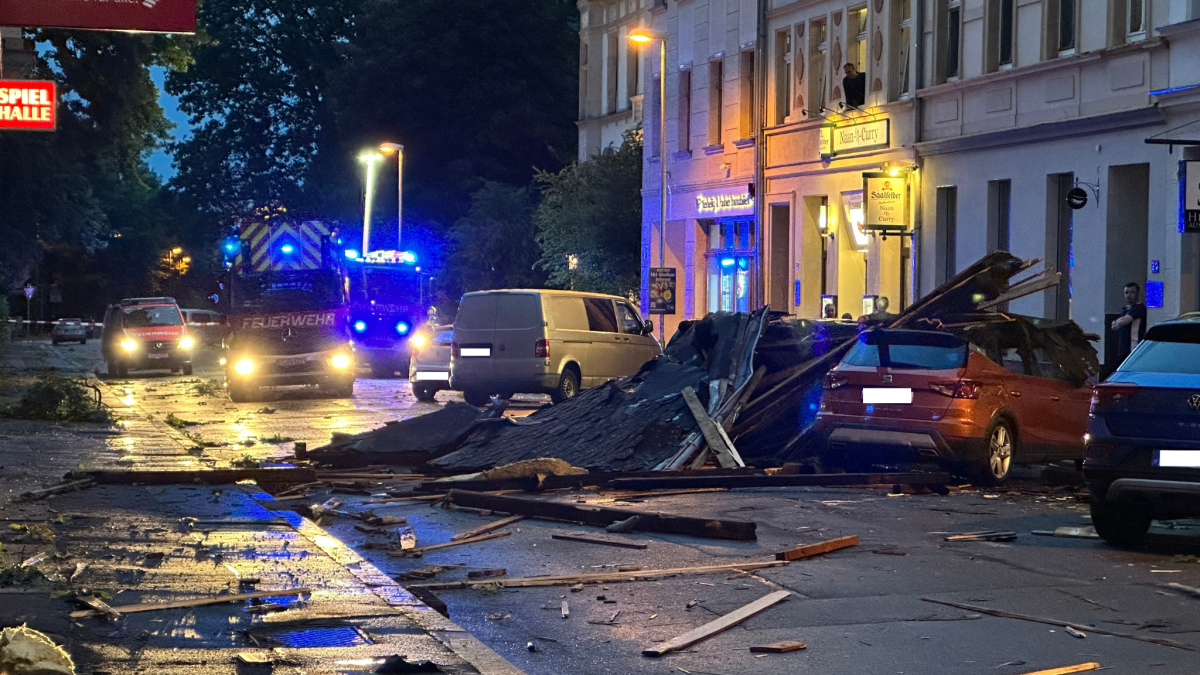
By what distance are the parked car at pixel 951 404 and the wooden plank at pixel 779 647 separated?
7515mm

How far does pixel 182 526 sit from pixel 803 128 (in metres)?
27.6

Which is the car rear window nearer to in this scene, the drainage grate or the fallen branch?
the fallen branch

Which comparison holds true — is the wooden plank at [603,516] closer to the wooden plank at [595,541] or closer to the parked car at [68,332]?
the wooden plank at [595,541]

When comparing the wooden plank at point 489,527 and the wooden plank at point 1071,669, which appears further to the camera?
the wooden plank at point 489,527

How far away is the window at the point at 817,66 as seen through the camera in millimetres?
36906

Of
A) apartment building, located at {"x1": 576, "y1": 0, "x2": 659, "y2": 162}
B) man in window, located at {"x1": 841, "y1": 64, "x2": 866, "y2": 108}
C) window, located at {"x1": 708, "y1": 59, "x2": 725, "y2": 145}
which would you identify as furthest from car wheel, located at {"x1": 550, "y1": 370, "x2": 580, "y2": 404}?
apartment building, located at {"x1": 576, "y1": 0, "x2": 659, "y2": 162}

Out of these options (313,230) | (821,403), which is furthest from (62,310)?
(821,403)

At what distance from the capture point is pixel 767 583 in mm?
9602

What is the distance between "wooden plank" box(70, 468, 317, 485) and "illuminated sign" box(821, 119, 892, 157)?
21.3 meters

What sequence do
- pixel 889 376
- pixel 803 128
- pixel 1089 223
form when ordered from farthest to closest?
pixel 803 128 < pixel 1089 223 < pixel 889 376

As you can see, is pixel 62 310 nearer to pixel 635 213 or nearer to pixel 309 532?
pixel 635 213

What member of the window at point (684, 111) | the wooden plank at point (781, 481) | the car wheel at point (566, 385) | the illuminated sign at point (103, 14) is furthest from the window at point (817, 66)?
the wooden plank at point (781, 481)

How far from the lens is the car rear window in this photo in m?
15.2

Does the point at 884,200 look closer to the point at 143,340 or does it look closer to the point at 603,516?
the point at 143,340
